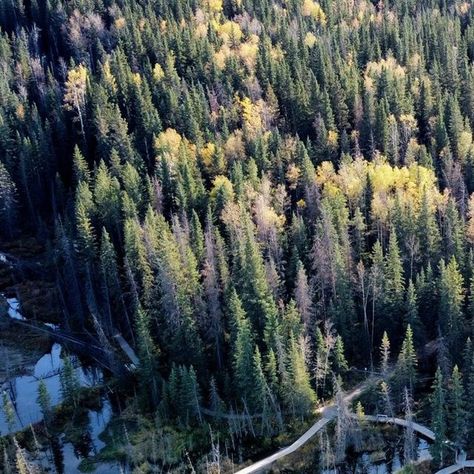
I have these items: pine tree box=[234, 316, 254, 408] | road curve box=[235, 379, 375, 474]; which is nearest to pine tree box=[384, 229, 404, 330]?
road curve box=[235, 379, 375, 474]

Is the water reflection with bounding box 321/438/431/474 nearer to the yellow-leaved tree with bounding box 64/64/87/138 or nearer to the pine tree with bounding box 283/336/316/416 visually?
the pine tree with bounding box 283/336/316/416

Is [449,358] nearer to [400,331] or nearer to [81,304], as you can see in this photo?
[400,331]

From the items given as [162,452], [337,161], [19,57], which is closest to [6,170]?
[19,57]

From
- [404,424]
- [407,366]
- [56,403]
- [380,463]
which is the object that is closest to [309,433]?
[380,463]

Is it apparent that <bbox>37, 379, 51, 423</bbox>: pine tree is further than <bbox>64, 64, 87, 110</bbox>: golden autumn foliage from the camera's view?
No

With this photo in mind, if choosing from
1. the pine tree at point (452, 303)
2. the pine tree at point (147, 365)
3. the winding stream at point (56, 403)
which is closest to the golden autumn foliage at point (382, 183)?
the pine tree at point (452, 303)
